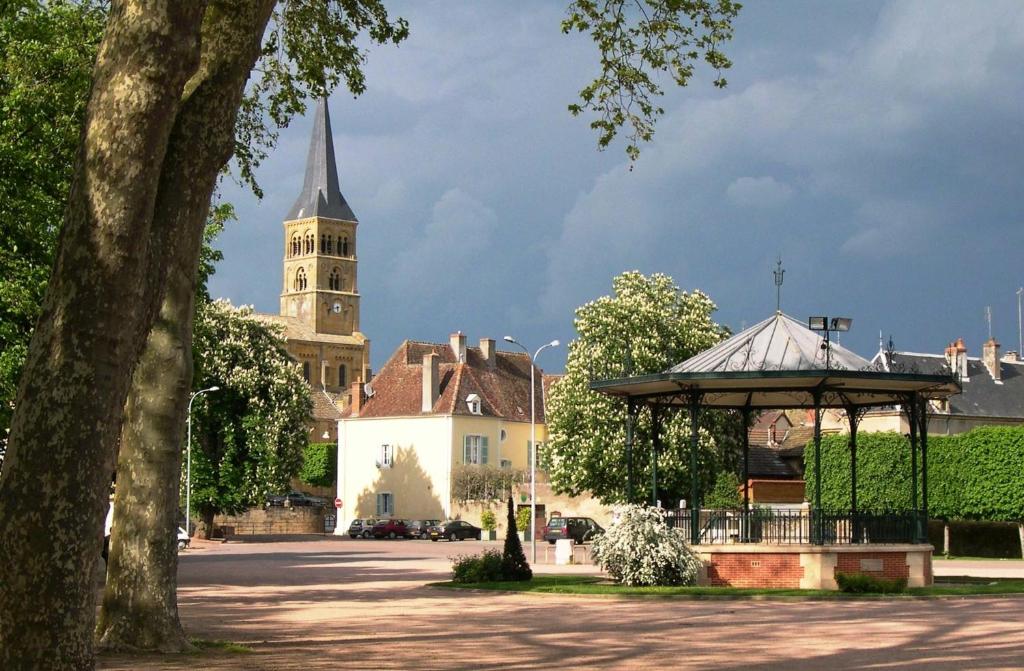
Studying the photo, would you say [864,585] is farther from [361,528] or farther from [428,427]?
[428,427]

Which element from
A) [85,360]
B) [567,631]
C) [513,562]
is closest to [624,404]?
[513,562]

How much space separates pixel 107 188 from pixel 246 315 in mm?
63214

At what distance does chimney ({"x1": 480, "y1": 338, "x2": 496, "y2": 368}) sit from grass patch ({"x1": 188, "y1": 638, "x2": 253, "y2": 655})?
237 ft

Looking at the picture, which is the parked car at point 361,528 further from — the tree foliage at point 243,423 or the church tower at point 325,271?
the church tower at point 325,271

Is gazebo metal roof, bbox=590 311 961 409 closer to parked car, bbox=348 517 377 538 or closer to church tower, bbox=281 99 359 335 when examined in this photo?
parked car, bbox=348 517 377 538

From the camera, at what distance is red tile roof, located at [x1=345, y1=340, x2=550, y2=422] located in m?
86.6

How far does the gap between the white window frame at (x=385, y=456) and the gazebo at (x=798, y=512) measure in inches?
2198

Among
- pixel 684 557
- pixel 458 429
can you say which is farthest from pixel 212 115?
pixel 458 429

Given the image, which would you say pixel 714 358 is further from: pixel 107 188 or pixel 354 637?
pixel 107 188

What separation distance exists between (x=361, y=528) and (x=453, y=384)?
10818mm

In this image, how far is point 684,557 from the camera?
29812 millimetres

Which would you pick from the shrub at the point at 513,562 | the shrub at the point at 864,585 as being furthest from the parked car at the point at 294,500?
the shrub at the point at 864,585

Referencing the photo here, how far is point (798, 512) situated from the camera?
103 ft

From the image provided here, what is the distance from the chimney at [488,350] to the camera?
297 ft
